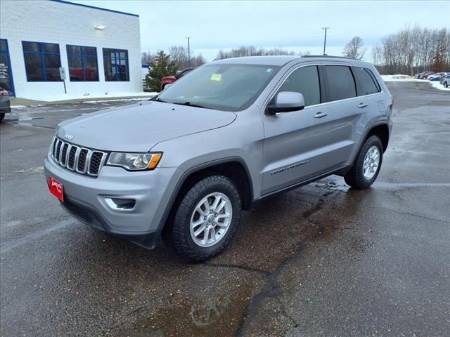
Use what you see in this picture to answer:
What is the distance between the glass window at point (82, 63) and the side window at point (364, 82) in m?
23.3

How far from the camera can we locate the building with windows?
69.8 feet

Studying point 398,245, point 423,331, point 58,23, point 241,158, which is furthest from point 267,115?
point 58,23

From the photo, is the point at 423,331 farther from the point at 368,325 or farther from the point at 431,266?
the point at 431,266

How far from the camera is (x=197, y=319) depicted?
2564mm

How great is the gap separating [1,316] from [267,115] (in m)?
2.65

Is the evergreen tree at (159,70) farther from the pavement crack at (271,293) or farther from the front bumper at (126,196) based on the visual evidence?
the front bumper at (126,196)

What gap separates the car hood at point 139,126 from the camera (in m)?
2.80

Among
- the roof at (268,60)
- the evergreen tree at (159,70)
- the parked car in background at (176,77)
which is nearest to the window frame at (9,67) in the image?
the evergreen tree at (159,70)

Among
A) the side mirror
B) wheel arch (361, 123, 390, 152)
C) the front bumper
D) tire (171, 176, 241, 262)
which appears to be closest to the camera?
the front bumper

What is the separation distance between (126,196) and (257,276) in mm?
1270

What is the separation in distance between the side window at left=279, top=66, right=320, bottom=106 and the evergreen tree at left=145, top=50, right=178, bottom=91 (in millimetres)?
24417

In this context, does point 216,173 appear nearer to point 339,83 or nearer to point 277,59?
point 277,59

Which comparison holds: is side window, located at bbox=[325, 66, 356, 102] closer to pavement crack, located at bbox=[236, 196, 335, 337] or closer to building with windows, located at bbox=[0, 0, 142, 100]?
pavement crack, located at bbox=[236, 196, 335, 337]

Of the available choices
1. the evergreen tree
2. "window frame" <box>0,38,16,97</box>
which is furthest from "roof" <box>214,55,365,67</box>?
the evergreen tree
